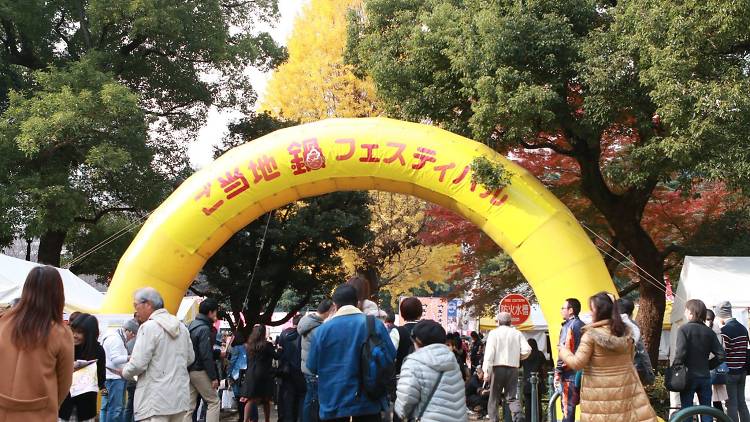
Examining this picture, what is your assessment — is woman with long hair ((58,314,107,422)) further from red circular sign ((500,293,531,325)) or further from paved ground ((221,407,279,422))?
red circular sign ((500,293,531,325))

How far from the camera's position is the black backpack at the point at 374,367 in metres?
5.50

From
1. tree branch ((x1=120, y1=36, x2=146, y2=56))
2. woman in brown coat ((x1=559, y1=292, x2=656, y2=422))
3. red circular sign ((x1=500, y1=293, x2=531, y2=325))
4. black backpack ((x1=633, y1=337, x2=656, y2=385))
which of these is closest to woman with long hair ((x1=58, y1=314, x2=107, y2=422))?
woman in brown coat ((x1=559, y1=292, x2=656, y2=422))

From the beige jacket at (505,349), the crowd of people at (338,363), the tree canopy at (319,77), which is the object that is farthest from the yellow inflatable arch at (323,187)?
the tree canopy at (319,77)

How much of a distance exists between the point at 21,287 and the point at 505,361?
623cm

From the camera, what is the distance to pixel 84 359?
23.5ft

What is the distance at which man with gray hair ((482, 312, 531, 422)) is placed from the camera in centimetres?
1083

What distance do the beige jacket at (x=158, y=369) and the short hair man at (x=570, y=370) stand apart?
348 cm

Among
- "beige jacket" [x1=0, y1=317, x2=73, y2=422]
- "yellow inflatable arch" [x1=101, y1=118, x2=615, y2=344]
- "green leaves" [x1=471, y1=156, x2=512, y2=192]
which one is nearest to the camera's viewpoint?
"beige jacket" [x1=0, y1=317, x2=73, y2=422]

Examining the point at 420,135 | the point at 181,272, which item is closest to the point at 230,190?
the point at 181,272

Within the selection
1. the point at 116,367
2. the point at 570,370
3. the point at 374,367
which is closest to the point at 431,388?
the point at 374,367

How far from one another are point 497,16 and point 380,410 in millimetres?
8346

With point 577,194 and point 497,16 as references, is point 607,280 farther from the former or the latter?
point 577,194

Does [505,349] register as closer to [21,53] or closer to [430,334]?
[430,334]

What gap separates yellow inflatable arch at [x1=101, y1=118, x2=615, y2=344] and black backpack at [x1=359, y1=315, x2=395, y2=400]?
6.23 m
